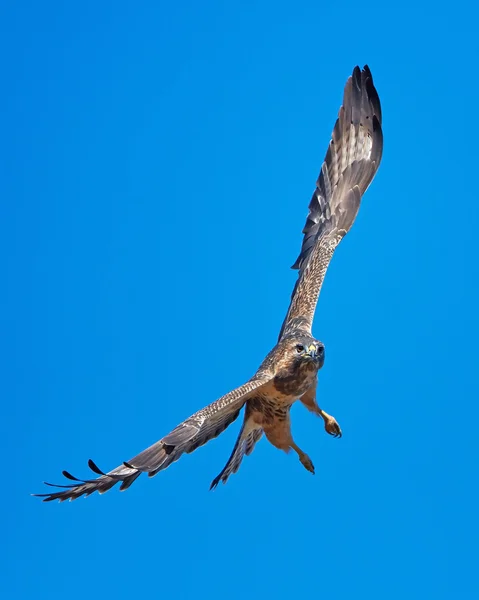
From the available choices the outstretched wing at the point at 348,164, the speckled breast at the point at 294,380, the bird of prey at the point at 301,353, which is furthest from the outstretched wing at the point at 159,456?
the outstretched wing at the point at 348,164

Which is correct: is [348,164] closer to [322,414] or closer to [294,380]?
[322,414]

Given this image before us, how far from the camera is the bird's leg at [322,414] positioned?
1448 cm

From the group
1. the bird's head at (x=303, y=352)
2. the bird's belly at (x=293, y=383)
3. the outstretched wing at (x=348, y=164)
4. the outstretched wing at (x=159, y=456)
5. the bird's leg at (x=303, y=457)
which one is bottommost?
the outstretched wing at (x=159, y=456)

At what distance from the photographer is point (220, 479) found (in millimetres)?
13992

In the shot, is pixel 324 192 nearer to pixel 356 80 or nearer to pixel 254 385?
pixel 356 80

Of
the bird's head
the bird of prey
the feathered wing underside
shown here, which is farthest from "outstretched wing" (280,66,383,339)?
the feathered wing underside

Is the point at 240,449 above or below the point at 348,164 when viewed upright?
below

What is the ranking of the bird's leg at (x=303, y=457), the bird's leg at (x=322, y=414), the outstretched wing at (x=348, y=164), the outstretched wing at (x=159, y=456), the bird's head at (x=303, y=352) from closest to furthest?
the outstretched wing at (x=159, y=456), the bird's head at (x=303, y=352), the bird's leg at (x=303, y=457), the bird's leg at (x=322, y=414), the outstretched wing at (x=348, y=164)

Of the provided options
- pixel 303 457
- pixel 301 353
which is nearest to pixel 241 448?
pixel 303 457

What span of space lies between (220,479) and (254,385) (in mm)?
1475

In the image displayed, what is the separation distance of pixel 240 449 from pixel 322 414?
1104 millimetres

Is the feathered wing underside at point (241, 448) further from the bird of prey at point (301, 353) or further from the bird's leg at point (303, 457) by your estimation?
the bird's leg at point (303, 457)

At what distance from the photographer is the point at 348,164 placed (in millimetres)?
16359

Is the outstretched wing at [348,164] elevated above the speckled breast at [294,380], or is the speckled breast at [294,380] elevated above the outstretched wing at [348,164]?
the outstretched wing at [348,164]
